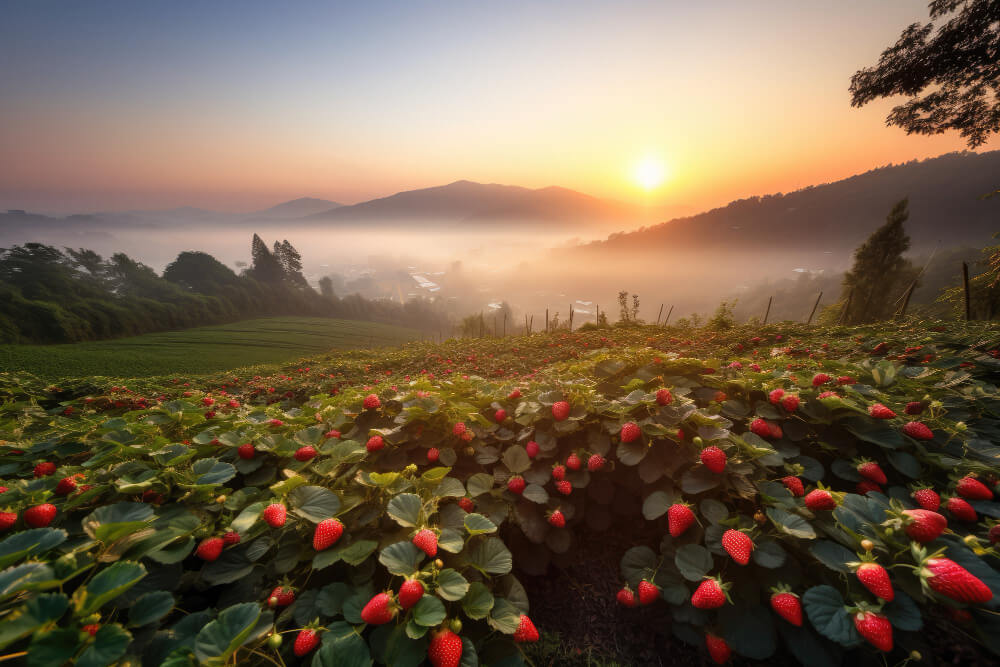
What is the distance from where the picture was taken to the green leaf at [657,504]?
6.02 ft

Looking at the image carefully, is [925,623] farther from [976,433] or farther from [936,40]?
[936,40]

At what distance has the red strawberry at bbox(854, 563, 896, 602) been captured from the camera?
4.24 ft

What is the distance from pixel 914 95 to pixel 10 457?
18.8 m

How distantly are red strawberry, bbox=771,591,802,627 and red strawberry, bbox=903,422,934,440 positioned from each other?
4.67ft

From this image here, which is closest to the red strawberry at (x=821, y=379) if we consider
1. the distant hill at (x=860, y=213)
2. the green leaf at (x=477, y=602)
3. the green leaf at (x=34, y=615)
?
the green leaf at (x=477, y=602)

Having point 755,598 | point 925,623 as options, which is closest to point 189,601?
point 755,598

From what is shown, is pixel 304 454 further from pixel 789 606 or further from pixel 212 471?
pixel 789 606

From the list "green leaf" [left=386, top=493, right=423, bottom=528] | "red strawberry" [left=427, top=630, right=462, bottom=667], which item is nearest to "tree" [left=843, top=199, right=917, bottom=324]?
"green leaf" [left=386, top=493, right=423, bottom=528]

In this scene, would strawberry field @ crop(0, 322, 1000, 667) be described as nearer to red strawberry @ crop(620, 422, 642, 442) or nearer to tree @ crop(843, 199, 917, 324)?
red strawberry @ crop(620, 422, 642, 442)

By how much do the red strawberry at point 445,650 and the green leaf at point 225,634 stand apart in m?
0.66

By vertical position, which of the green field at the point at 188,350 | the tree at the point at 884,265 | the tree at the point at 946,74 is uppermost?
the tree at the point at 946,74

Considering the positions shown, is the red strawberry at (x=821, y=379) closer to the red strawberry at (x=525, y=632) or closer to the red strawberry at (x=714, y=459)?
the red strawberry at (x=714, y=459)

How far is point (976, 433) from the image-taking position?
2.13 m

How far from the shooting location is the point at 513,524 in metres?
2.22
